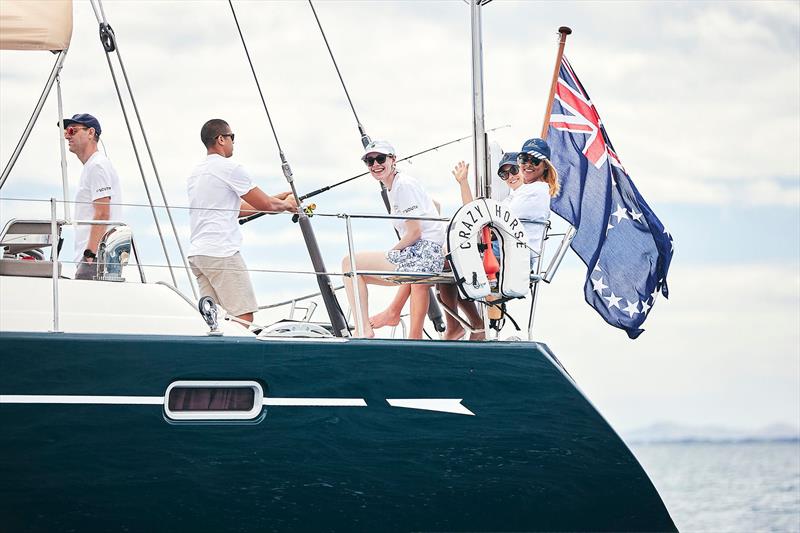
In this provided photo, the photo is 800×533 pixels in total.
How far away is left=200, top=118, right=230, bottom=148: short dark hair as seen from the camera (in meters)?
7.76

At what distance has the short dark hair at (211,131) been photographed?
7.76m

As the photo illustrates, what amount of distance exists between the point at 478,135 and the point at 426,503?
227 centimetres

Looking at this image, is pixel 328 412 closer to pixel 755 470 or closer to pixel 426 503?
pixel 426 503

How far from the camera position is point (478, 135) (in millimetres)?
7914

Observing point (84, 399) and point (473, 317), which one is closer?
point (84, 399)

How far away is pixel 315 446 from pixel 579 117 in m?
3.57

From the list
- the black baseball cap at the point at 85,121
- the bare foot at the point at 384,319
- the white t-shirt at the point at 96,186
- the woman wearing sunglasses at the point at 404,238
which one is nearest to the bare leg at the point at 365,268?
the woman wearing sunglasses at the point at 404,238

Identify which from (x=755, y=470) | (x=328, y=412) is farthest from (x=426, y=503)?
(x=755, y=470)

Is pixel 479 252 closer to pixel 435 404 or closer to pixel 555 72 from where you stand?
pixel 435 404

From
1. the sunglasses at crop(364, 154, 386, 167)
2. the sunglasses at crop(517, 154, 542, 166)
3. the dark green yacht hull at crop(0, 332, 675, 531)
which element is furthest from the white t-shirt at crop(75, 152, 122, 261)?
the sunglasses at crop(517, 154, 542, 166)

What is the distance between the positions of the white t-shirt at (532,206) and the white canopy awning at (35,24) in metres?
2.84

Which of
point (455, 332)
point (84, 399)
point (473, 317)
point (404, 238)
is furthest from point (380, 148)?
point (84, 399)

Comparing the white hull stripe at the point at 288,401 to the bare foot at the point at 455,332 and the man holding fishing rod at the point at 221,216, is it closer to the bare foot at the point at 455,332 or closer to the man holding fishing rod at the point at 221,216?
the man holding fishing rod at the point at 221,216

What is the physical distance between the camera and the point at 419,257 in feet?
25.7
